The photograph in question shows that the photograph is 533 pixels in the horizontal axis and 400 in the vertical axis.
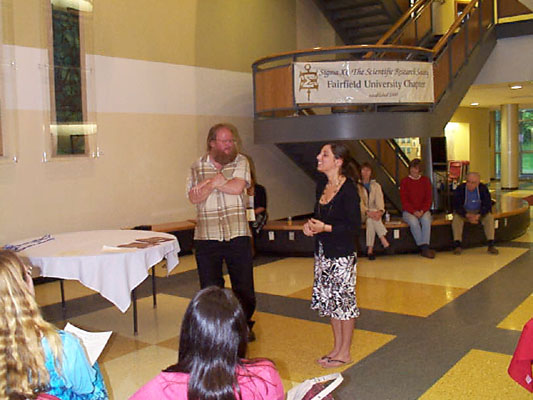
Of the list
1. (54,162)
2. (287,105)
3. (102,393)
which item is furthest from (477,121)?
(102,393)

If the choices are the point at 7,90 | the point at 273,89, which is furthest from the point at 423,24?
the point at 7,90

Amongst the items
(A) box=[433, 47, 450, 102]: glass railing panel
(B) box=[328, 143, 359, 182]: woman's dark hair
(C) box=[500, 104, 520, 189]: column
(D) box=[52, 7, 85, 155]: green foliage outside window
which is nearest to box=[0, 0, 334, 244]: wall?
(D) box=[52, 7, 85, 155]: green foliage outside window

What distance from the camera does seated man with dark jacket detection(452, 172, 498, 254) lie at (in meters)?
7.94

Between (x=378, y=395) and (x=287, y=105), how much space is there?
5496mm

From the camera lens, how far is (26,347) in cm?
167

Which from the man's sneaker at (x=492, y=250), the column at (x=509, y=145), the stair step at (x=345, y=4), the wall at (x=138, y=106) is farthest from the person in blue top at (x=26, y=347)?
the column at (x=509, y=145)

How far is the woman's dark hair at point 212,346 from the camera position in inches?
61.1

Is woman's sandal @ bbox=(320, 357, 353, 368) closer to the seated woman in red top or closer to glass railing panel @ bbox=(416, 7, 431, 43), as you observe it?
the seated woman in red top

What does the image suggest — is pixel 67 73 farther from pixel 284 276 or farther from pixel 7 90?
pixel 284 276

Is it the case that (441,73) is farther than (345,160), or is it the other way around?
(441,73)

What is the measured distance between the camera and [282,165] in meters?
11.3

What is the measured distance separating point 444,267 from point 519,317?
2.19 metres

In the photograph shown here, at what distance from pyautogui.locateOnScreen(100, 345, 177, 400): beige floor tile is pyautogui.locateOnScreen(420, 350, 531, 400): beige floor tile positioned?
1.85 meters

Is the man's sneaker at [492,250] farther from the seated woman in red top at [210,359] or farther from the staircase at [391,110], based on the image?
the seated woman in red top at [210,359]
